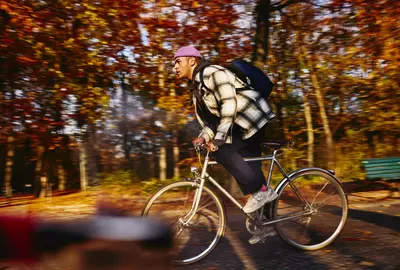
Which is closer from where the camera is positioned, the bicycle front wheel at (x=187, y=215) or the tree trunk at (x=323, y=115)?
the bicycle front wheel at (x=187, y=215)

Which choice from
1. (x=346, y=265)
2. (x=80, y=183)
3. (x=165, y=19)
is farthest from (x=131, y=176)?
(x=346, y=265)

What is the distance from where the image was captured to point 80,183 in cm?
1176

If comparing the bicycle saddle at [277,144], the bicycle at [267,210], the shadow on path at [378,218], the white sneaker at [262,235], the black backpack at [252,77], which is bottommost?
the shadow on path at [378,218]

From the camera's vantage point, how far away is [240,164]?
4.05 meters

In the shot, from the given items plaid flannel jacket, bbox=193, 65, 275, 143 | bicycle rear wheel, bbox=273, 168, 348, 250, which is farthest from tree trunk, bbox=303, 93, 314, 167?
plaid flannel jacket, bbox=193, 65, 275, 143

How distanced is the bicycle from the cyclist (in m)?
0.14

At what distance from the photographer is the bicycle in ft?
13.0

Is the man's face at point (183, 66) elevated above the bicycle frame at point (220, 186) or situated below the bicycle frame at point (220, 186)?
above

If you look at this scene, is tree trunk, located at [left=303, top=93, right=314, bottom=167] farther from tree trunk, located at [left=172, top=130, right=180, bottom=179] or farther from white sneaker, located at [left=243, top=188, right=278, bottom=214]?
white sneaker, located at [left=243, top=188, right=278, bottom=214]

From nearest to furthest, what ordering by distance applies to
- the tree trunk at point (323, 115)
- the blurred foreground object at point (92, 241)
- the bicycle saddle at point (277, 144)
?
the blurred foreground object at point (92, 241)
the bicycle saddle at point (277, 144)
the tree trunk at point (323, 115)

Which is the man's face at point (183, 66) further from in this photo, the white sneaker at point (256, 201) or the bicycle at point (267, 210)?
the white sneaker at point (256, 201)

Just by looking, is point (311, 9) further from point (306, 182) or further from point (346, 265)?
point (346, 265)

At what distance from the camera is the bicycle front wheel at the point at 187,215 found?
392 cm

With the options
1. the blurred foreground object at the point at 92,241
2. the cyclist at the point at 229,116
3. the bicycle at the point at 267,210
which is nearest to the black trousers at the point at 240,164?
the cyclist at the point at 229,116
